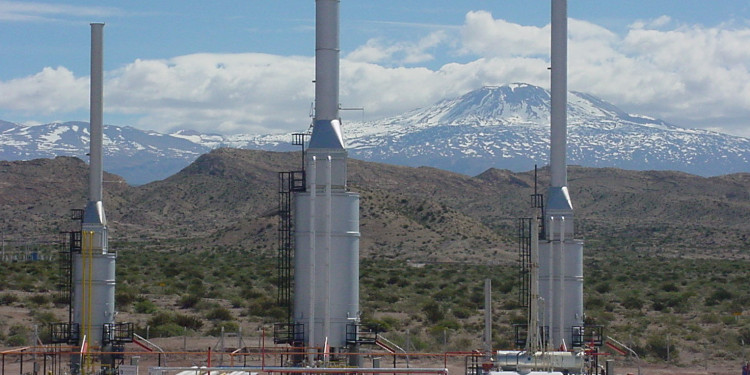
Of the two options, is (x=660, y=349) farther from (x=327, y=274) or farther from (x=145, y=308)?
(x=145, y=308)

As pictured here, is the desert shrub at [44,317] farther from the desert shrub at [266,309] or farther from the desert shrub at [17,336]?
the desert shrub at [266,309]

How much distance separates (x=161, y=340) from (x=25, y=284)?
78.2 feet

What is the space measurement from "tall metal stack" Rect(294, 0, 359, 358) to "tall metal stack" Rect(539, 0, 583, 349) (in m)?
6.18

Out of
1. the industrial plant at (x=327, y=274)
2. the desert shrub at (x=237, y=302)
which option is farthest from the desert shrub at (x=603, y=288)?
the industrial plant at (x=327, y=274)

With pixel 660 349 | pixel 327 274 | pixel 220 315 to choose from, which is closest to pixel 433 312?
pixel 220 315

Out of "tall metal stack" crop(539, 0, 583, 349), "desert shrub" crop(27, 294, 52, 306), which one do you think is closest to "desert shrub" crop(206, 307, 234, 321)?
"desert shrub" crop(27, 294, 52, 306)

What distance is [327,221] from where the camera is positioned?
33.1 metres

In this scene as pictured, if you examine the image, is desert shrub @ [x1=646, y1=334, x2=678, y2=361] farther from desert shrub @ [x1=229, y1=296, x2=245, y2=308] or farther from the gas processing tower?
desert shrub @ [x1=229, y1=296, x2=245, y2=308]

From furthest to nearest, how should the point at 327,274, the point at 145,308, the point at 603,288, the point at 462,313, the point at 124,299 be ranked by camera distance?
the point at 603,288, the point at 124,299, the point at 462,313, the point at 145,308, the point at 327,274

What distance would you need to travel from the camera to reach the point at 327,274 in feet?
108

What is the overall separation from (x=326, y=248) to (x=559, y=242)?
7.70m

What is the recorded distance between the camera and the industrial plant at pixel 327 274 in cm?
3259

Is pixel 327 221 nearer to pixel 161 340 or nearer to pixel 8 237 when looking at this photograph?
pixel 161 340

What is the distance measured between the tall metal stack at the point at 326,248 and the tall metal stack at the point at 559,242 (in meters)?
6.18
